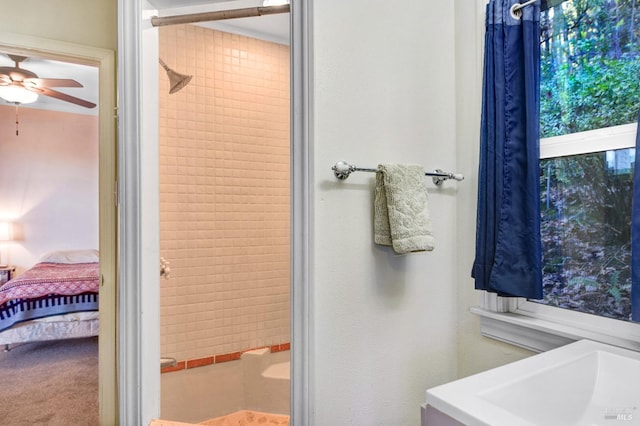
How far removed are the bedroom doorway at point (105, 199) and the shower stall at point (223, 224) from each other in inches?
20.3

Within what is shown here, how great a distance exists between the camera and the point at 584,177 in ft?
3.44

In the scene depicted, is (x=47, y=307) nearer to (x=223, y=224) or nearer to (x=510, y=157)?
(x=223, y=224)

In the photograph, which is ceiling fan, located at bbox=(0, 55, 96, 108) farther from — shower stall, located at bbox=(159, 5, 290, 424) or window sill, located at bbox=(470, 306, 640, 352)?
window sill, located at bbox=(470, 306, 640, 352)

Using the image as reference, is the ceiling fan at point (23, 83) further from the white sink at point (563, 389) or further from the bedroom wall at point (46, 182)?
the white sink at point (563, 389)

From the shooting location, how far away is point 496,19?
1115mm

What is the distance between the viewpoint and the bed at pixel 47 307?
2801 mm

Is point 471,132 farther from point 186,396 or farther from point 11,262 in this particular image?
point 11,262

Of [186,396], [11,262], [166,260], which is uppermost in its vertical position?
[166,260]

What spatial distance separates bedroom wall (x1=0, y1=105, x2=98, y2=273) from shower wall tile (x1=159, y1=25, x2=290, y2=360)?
8.82 ft

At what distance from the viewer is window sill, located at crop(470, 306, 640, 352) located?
948 millimetres

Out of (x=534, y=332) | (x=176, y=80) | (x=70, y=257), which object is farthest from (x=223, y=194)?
(x=70, y=257)

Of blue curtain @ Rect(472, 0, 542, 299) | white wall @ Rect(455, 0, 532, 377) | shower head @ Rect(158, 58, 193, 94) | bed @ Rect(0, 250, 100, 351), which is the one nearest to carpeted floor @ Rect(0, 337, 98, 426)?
bed @ Rect(0, 250, 100, 351)

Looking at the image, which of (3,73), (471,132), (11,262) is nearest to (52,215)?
(11,262)

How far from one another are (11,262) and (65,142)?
4.87ft
